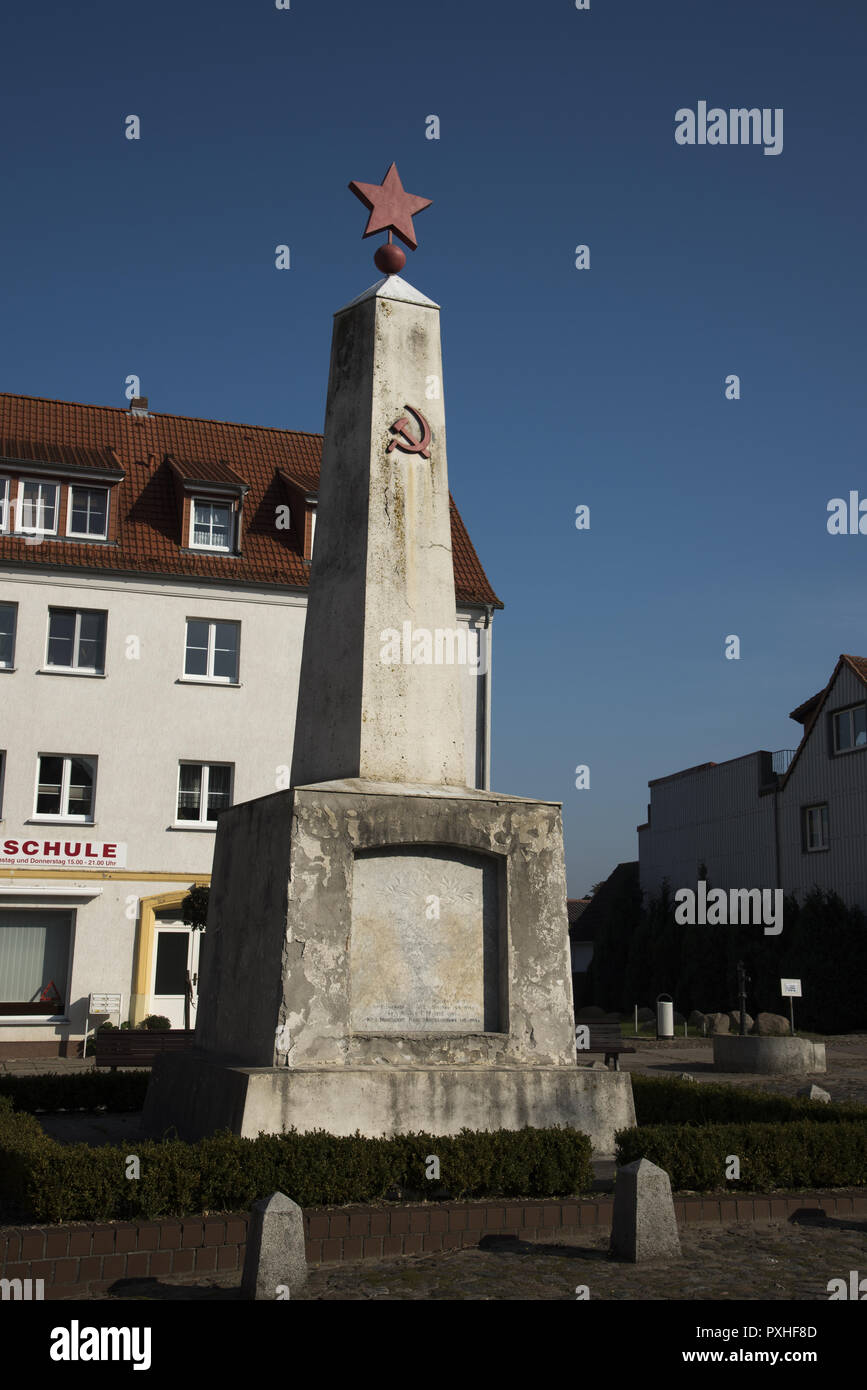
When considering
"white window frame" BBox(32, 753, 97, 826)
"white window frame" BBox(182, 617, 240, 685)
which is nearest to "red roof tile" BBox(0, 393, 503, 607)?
"white window frame" BBox(182, 617, 240, 685)

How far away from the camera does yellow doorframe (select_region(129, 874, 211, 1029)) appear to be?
28.2 m

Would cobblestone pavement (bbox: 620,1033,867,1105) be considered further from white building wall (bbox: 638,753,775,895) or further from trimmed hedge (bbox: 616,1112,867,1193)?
white building wall (bbox: 638,753,775,895)

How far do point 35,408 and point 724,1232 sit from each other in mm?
28848

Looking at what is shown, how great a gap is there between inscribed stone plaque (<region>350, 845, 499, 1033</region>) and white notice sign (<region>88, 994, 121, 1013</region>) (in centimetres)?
1927

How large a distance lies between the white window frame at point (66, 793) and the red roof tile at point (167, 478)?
4340 millimetres

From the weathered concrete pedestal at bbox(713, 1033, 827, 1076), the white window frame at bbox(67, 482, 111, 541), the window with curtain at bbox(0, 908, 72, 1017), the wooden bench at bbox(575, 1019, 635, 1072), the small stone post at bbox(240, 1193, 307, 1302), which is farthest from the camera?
the white window frame at bbox(67, 482, 111, 541)

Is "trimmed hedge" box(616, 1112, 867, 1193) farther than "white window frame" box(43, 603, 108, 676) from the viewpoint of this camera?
No

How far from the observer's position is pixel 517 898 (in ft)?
34.4

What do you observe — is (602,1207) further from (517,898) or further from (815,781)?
(815,781)

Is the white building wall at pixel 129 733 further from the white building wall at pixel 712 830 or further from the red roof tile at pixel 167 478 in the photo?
the white building wall at pixel 712 830

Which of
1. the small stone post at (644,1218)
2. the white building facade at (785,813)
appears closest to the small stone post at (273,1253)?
the small stone post at (644,1218)

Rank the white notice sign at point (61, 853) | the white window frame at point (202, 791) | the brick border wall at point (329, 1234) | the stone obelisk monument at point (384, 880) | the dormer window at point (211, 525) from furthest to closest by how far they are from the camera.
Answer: the dormer window at point (211, 525) → the white window frame at point (202, 791) → the white notice sign at point (61, 853) → the stone obelisk monument at point (384, 880) → the brick border wall at point (329, 1234)

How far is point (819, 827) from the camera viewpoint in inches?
1630

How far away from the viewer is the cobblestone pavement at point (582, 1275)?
6.64 metres
